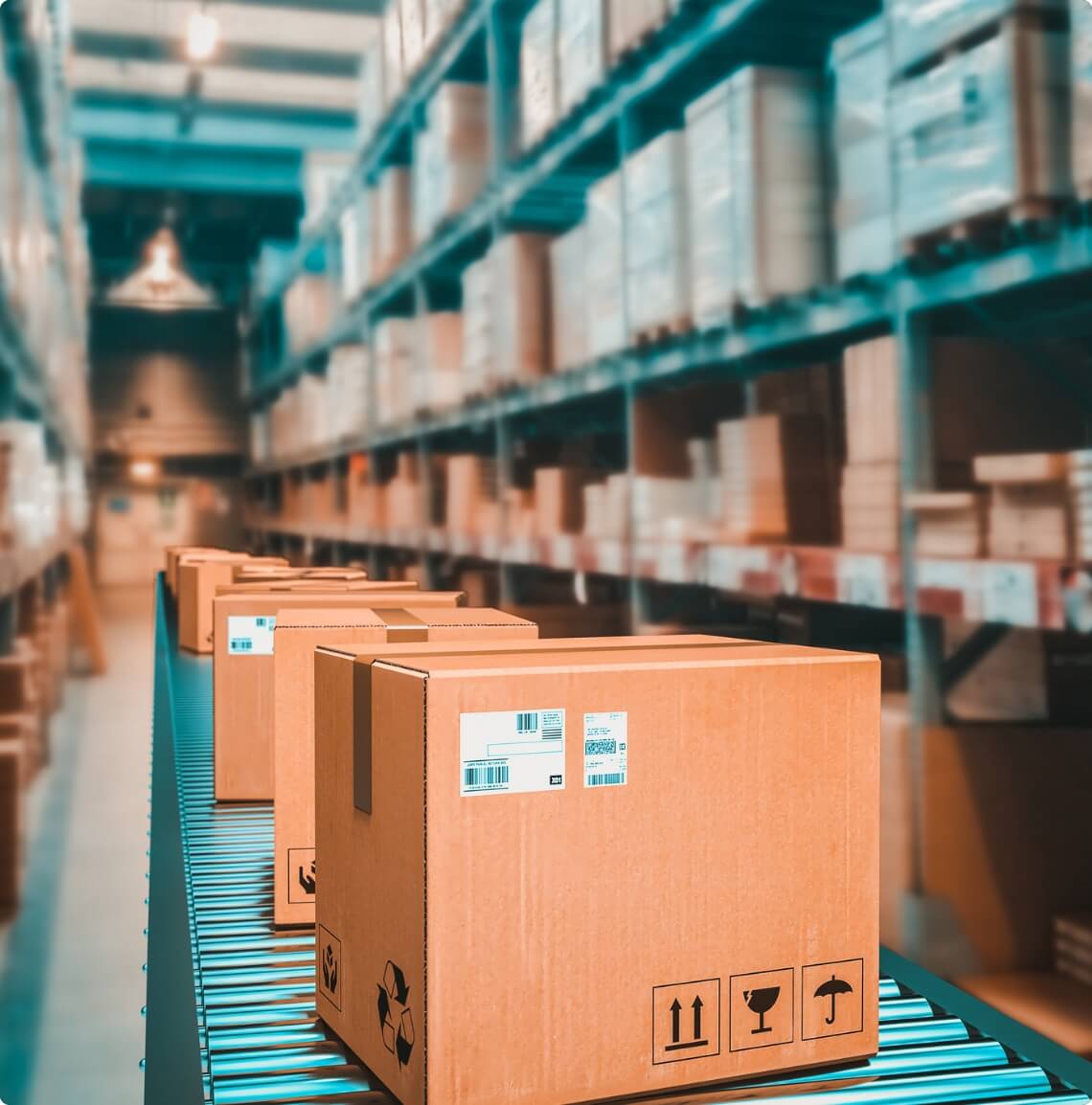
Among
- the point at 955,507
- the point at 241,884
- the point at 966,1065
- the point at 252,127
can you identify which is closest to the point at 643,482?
the point at 955,507

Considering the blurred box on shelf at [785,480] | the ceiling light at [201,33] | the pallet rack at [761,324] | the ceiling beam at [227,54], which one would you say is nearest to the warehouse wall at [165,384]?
the ceiling beam at [227,54]

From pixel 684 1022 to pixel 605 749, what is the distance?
23 centimetres

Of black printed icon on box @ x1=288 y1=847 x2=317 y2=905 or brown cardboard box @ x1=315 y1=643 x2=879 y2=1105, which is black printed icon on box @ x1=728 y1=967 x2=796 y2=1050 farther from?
black printed icon on box @ x1=288 y1=847 x2=317 y2=905

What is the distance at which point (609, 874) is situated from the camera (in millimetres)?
973

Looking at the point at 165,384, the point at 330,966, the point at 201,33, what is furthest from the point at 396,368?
the point at 165,384

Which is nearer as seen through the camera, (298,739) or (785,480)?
(298,739)

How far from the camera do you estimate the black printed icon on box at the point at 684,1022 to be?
98 cm

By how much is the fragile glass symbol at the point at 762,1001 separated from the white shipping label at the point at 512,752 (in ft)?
0.80

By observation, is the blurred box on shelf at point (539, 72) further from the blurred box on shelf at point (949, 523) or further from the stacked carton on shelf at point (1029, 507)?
the stacked carton on shelf at point (1029, 507)

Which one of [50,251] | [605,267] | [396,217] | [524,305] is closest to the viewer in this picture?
[605,267]

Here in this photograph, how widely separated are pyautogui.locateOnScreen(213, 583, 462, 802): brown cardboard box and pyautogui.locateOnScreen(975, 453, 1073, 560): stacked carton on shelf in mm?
1000

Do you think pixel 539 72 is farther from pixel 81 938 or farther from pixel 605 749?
pixel 605 749

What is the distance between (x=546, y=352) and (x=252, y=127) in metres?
8.11

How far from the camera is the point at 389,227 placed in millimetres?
6582
